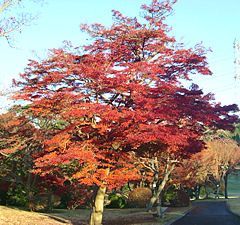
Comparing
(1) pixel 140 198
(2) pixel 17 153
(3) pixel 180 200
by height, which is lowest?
(3) pixel 180 200

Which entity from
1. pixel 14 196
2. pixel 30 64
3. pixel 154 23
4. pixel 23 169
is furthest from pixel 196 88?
pixel 14 196

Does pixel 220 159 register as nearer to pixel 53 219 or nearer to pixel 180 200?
pixel 180 200

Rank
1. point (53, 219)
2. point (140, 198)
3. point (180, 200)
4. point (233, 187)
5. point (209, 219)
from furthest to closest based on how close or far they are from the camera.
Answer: point (233, 187), point (180, 200), point (140, 198), point (209, 219), point (53, 219)

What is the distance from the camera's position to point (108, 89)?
1356 cm

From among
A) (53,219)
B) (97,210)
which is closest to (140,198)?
(53,219)

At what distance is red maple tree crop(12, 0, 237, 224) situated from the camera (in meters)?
13.2

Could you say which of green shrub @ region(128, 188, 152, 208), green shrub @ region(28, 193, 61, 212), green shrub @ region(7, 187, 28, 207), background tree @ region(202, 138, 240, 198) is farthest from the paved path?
background tree @ region(202, 138, 240, 198)

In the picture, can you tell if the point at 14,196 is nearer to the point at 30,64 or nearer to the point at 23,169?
the point at 23,169

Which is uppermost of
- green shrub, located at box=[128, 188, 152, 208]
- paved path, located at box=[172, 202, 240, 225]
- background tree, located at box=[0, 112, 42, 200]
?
background tree, located at box=[0, 112, 42, 200]

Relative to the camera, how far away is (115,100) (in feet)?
51.9

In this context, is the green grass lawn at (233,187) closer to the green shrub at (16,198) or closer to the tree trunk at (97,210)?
the green shrub at (16,198)

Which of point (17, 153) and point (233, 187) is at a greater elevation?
point (17, 153)

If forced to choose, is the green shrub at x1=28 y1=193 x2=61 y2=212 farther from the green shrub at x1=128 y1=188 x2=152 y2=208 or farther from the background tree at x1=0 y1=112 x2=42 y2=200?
the green shrub at x1=128 y1=188 x2=152 y2=208

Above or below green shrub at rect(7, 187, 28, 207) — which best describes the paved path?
below
